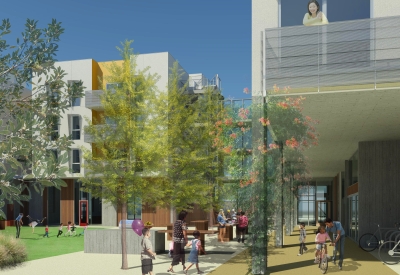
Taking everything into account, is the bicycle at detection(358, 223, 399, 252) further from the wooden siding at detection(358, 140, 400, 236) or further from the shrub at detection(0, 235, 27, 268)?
the shrub at detection(0, 235, 27, 268)

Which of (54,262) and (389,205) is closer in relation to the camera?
(54,262)

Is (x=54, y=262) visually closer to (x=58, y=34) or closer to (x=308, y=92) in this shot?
(x=308, y=92)

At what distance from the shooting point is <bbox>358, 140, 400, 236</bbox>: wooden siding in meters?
19.8

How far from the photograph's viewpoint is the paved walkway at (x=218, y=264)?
13.5 meters

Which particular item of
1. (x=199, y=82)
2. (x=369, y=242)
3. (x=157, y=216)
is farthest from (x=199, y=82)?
(x=369, y=242)

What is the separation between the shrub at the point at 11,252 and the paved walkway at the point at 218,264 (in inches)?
13.0

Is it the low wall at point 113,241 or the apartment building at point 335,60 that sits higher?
the apartment building at point 335,60

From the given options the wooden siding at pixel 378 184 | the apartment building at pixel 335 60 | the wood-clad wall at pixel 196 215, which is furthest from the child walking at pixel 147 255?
the wood-clad wall at pixel 196 215

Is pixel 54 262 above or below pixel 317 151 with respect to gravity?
below

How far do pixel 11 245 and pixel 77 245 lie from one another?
6.93m

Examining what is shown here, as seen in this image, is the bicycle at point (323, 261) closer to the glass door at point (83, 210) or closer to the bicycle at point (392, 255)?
the bicycle at point (392, 255)

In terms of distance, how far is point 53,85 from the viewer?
6203 millimetres

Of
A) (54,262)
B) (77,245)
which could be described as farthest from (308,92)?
(77,245)

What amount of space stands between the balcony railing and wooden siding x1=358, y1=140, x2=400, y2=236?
950 cm
